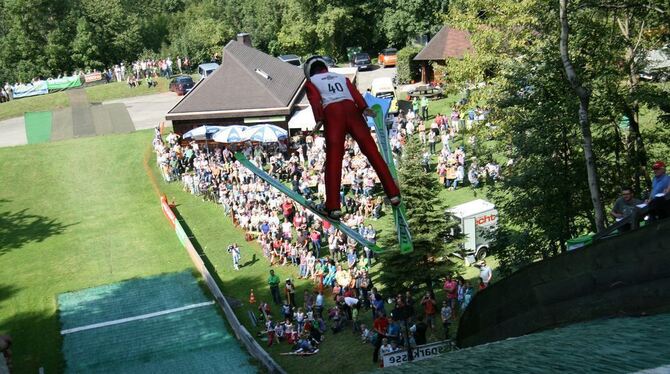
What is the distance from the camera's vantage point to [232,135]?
115 ft

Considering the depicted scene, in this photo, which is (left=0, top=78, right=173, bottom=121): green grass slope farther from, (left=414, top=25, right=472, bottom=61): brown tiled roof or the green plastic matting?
the green plastic matting

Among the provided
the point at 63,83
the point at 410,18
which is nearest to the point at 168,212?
the point at 63,83

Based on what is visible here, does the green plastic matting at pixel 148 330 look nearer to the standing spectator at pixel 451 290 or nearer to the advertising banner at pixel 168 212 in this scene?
the advertising banner at pixel 168 212

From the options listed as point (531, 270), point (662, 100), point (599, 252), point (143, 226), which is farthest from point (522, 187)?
point (143, 226)

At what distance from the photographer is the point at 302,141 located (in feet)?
126

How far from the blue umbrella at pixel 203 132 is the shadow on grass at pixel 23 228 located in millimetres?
7386

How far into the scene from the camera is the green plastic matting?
879 inches

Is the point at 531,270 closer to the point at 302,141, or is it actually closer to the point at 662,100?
the point at 662,100

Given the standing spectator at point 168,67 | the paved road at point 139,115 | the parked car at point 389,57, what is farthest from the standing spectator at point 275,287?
the standing spectator at point 168,67

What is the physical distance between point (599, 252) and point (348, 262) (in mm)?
16317

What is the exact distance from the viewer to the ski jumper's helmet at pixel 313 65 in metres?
9.80

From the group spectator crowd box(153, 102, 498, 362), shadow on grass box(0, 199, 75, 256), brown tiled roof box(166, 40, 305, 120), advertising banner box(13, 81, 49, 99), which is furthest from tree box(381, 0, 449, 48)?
shadow on grass box(0, 199, 75, 256)

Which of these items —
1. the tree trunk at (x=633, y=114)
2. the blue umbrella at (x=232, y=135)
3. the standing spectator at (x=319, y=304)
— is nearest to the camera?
the tree trunk at (x=633, y=114)

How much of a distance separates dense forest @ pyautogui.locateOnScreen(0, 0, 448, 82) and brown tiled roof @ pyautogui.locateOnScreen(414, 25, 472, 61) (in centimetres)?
1290
